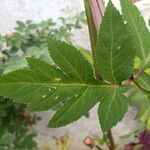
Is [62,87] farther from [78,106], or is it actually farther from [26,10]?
[26,10]

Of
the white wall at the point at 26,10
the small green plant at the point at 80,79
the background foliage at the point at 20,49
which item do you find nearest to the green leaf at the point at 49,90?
the small green plant at the point at 80,79

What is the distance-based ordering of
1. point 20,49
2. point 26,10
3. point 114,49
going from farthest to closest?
point 26,10 → point 20,49 → point 114,49

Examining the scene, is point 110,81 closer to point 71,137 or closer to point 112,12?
point 112,12

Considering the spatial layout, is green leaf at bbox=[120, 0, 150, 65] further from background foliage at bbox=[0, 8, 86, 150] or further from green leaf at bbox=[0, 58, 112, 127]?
background foliage at bbox=[0, 8, 86, 150]

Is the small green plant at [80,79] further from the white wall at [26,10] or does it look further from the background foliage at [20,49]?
the white wall at [26,10]

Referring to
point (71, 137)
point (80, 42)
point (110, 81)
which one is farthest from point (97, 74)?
point (80, 42)

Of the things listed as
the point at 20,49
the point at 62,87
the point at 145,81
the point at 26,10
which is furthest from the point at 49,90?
the point at 26,10
